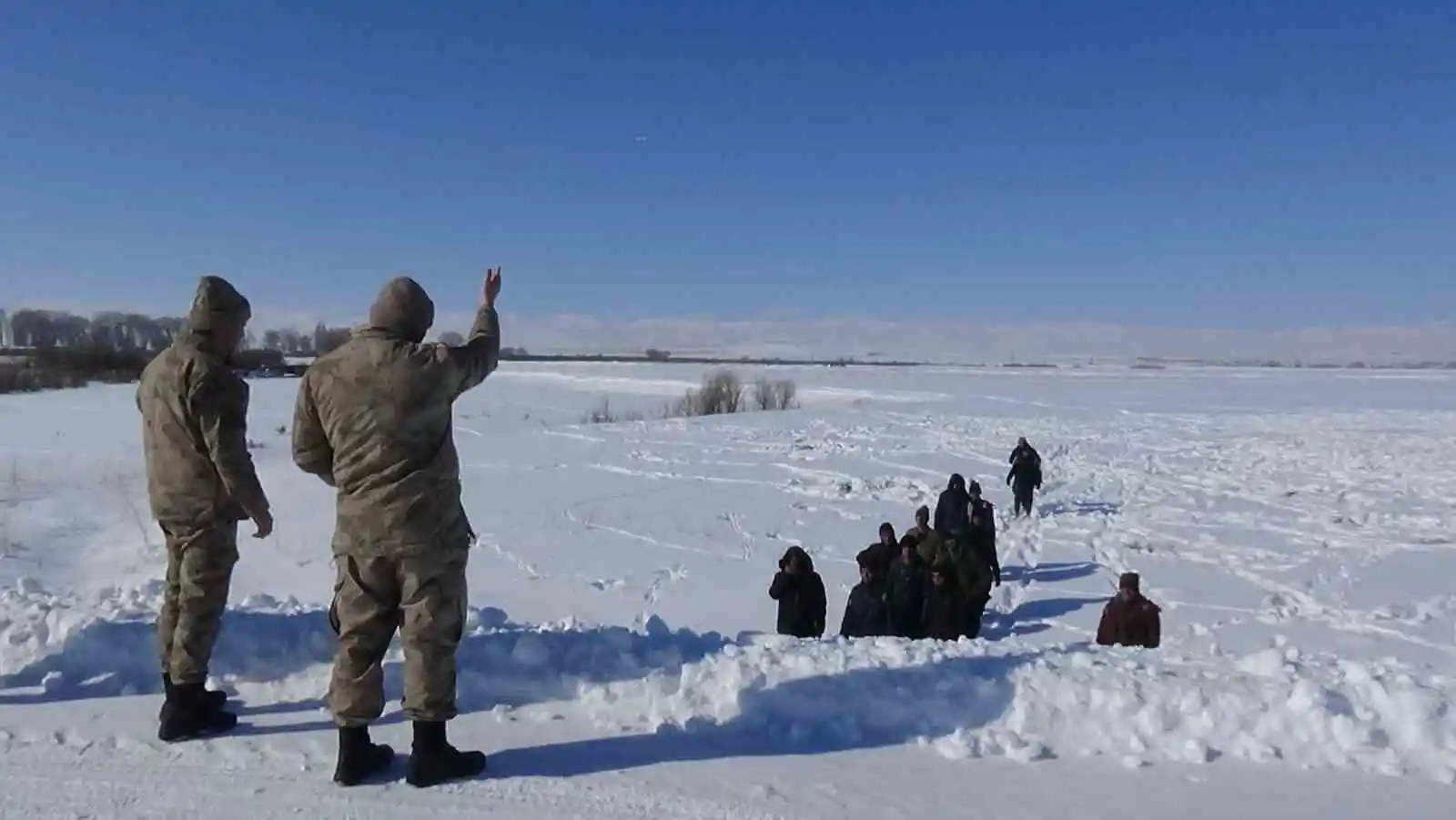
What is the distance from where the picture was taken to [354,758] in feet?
10.5

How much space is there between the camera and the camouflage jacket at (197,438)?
3.57m

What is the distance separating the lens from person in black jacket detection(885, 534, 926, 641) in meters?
7.48

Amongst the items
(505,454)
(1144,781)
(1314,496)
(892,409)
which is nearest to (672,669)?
(1144,781)

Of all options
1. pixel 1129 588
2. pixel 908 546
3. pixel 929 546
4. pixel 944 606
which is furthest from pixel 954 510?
pixel 1129 588

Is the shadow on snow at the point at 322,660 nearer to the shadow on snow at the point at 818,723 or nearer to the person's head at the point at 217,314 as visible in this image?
the shadow on snow at the point at 818,723

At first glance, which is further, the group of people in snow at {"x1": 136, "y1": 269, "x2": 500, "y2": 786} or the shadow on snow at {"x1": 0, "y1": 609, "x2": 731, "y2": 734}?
the shadow on snow at {"x1": 0, "y1": 609, "x2": 731, "y2": 734}

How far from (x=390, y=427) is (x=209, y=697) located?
1540 mm

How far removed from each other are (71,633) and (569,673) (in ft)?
7.91

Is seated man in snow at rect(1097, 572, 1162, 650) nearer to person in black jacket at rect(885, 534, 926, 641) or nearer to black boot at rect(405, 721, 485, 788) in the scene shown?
person in black jacket at rect(885, 534, 926, 641)

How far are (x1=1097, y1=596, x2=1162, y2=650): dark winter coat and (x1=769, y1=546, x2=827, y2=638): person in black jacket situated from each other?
2223 mm

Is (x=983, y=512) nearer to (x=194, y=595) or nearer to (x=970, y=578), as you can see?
(x=970, y=578)

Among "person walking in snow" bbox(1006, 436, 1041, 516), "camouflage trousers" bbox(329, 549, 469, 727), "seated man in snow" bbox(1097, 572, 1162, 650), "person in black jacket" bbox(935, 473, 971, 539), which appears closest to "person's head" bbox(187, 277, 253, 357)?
"camouflage trousers" bbox(329, 549, 469, 727)

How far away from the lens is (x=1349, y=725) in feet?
11.1

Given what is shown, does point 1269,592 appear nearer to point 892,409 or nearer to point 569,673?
point 569,673
